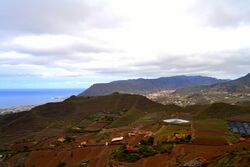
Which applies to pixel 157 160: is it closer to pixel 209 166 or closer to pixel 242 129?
pixel 209 166

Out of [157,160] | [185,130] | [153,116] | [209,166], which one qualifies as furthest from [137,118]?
[209,166]

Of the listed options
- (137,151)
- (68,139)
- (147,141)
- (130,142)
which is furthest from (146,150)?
(68,139)

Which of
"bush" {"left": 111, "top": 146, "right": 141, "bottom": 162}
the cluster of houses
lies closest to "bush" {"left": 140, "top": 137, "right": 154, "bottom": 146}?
"bush" {"left": 111, "top": 146, "right": 141, "bottom": 162}

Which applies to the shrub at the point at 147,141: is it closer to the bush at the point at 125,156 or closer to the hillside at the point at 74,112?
the bush at the point at 125,156

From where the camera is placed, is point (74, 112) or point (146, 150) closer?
point (146, 150)

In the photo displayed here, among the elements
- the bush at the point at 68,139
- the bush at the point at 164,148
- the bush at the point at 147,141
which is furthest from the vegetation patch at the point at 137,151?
the bush at the point at 68,139

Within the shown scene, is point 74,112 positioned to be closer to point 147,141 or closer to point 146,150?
point 147,141

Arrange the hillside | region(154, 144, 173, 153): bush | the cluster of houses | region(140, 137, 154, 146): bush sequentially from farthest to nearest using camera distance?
the hillside < the cluster of houses < region(140, 137, 154, 146): bush < region(154, 144, 173, 153): bush

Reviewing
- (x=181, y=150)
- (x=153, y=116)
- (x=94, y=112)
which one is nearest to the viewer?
(x=181, y=150)

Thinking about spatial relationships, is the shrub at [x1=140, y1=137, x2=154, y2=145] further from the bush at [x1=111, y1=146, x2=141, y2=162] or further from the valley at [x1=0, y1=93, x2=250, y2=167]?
the bush at [x1=111, y1=146, x2=141, y2=162]
